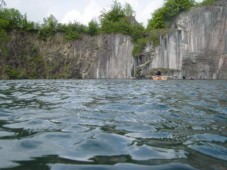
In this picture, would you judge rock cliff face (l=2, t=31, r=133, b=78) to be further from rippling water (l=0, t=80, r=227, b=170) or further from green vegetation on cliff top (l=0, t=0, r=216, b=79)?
rippling water (l=0, t=80, r=227, b=170)

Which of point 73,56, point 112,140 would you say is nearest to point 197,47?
point 73,56

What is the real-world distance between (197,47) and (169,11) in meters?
12.9

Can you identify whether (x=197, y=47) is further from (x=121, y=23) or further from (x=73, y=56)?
(x=73, y=56)

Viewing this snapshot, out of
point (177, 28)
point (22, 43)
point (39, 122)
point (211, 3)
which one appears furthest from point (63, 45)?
point (39, 122)

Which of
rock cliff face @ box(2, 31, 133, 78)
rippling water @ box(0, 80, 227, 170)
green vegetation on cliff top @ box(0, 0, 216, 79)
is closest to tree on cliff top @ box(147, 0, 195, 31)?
green vegetation on cliff top @ box(0, 0, 216, 79)

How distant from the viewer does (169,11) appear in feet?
202

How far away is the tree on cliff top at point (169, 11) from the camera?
198ft

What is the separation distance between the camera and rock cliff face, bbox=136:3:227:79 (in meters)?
51.7

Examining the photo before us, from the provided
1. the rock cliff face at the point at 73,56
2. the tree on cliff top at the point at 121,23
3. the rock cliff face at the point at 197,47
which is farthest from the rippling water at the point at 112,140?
the tree on cliff top at the point at 121,23

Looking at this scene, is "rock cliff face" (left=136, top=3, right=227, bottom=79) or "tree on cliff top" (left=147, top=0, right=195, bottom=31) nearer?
"rock cliff face" (left=136, top=3, right=227, bottom=79)

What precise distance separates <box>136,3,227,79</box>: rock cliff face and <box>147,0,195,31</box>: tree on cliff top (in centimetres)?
472

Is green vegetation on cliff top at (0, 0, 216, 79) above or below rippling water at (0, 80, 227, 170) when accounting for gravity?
above

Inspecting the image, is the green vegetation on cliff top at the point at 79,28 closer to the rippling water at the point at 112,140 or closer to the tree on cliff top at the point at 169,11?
the tree on cliff top at the point at 169,11

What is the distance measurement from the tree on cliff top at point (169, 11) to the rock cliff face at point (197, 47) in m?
4.72
